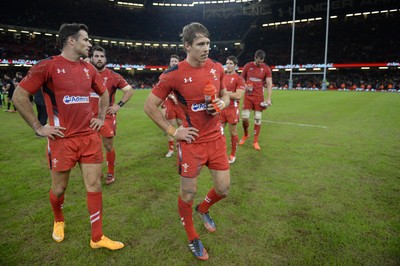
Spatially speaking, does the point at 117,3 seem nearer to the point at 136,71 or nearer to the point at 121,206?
the point at 136,71

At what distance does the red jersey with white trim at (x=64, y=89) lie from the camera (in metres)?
3.11

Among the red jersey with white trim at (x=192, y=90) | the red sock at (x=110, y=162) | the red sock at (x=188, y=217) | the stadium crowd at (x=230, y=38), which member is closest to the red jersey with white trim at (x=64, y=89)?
the red jersey with white trim at (x=192, y=90)

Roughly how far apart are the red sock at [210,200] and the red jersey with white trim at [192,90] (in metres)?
0.82

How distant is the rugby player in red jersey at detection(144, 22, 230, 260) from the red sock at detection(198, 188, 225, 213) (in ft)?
0.97

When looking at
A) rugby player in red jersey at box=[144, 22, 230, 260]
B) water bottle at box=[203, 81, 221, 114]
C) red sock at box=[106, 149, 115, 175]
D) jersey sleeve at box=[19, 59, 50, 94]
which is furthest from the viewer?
red sock at box=[106, 149, 115, 175]

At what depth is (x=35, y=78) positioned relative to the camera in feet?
10.1

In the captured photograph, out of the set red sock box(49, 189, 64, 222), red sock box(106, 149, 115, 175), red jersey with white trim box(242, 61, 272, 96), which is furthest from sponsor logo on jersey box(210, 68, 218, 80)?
red jersey with white trim box(242, 61, 272, 96)

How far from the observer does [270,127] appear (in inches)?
451

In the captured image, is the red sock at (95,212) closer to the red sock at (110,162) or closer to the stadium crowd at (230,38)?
the red sock at (110,162)

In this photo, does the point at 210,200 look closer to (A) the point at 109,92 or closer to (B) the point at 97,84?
(B) the point at 97,84

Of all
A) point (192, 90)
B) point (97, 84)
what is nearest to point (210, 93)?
point (192, 90)

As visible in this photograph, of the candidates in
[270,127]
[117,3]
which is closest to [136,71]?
[117,3]

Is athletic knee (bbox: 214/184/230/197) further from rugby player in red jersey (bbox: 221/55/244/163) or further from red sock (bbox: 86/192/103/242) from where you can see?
rugby player in red jersey (bbox: 221/55/244/163)

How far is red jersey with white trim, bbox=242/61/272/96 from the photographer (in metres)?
8.26
